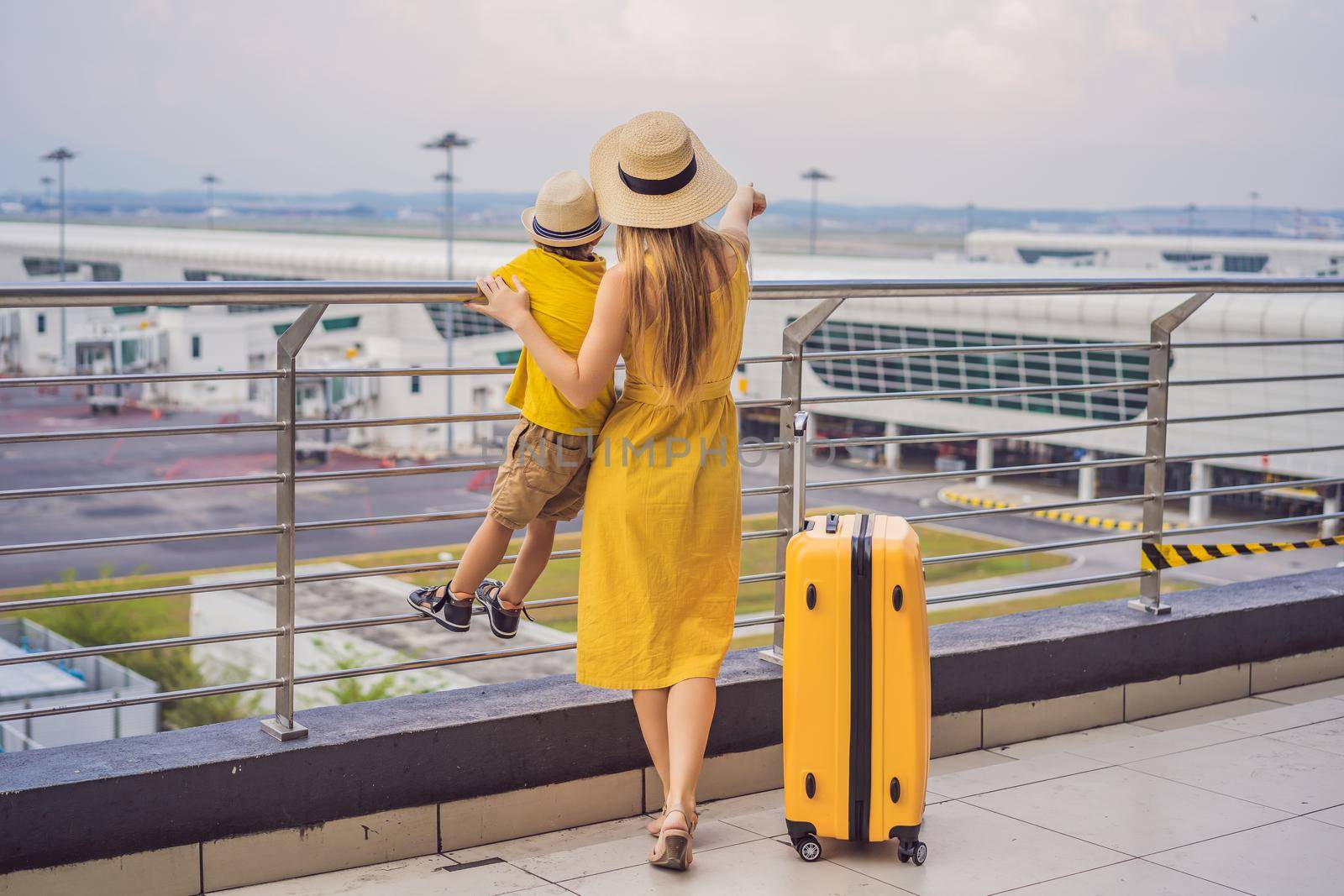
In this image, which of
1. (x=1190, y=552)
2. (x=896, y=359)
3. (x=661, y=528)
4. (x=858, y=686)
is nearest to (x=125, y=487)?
(x=661, y=528)

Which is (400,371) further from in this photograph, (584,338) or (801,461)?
(801,461)

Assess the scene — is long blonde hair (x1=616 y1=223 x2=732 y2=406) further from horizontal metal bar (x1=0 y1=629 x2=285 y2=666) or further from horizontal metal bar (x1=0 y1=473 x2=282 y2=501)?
horizontal metal bar (x1=0 y1=629 x2=285 y2=666)

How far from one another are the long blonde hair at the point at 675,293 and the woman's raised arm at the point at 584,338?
0.03m

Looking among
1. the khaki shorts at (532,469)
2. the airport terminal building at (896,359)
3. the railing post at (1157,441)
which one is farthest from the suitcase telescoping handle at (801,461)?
the airport terminal building at (896,359)

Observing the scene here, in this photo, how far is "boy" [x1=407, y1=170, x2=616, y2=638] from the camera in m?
2.93

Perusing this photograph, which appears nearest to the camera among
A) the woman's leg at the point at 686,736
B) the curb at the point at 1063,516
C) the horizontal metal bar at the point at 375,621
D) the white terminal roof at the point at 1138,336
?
the woman's leg at the point at 686,736

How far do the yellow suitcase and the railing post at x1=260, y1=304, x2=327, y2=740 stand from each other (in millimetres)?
1141

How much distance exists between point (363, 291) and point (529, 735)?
45.3 inches

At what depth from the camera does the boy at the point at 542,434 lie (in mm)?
2930

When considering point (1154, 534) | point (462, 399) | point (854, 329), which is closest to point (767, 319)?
point (854, 329)

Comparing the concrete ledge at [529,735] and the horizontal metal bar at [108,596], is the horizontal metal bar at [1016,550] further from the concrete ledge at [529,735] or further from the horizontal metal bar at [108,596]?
the horizontal metal bar at [108,596]

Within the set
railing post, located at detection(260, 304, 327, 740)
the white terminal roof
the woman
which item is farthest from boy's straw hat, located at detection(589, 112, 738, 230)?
the white terminal roof

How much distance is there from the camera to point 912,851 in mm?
3076

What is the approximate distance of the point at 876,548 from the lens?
9.89 ft
